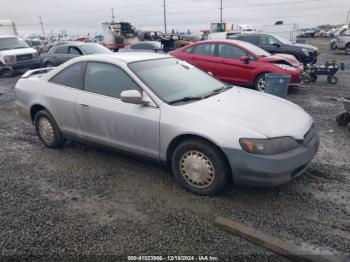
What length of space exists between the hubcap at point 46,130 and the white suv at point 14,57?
10860 millimetres

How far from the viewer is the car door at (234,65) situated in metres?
8.70

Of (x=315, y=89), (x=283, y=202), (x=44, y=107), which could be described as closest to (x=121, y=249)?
(x=283, y=202)

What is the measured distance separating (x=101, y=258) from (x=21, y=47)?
1552cm

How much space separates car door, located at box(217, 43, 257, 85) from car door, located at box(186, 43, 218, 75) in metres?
0.20

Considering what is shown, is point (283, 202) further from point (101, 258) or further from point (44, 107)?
point (44, 107)

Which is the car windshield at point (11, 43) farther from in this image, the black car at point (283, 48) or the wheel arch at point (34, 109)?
the wheel arch at point (34, 109)

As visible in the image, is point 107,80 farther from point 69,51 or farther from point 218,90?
point 69,51

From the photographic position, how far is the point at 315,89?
32.0ft

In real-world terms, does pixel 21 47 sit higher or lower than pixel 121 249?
higher

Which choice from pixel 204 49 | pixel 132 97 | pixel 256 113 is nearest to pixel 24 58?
pixel 204 49

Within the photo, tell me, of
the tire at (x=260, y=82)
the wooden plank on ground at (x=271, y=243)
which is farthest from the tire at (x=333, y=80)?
the wooden plank on ground at (x=271, y=243)

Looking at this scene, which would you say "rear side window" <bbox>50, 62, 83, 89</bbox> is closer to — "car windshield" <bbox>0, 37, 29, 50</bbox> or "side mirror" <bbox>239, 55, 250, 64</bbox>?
"side mirror" <bbox>239, 55, 250, 64</bbox>

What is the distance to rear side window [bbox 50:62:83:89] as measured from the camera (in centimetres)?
443

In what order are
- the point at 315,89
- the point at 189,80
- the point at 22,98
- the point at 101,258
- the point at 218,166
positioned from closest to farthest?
the point at 101,258, the point at 218,166, the point at 189,80, the point at 22,98, the point at 315,89
